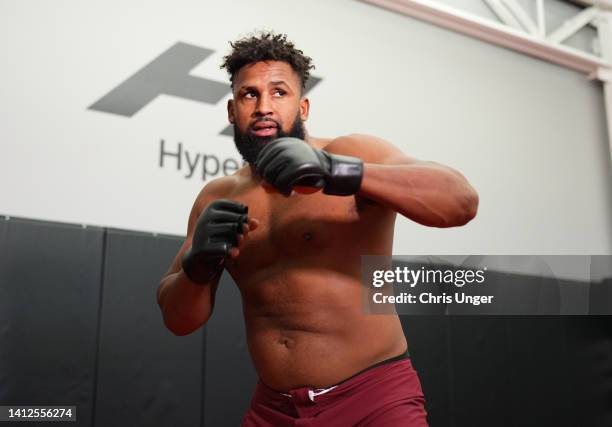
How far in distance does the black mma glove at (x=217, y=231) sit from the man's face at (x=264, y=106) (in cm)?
26

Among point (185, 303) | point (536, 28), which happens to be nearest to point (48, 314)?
point (185, 303)

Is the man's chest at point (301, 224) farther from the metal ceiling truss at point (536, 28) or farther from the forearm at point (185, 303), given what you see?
the metal ceiling truss at point (536, 28)

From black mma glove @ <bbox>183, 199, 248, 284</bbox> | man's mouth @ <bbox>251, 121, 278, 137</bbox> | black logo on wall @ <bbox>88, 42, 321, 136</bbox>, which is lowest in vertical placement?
black mma glove @ <bbox>183, 199, 248, 284</bbox>

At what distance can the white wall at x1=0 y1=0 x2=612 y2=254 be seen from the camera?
343 centimetres

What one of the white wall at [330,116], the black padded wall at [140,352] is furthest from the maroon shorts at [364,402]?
the white wall at [330,116]

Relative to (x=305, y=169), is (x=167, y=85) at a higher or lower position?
higher

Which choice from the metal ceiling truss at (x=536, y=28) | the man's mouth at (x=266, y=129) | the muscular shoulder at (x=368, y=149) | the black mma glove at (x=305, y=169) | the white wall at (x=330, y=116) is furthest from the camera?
the metal ceiling truss at (x=536, y=28)

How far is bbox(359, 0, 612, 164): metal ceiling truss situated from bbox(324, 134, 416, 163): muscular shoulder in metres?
3.24

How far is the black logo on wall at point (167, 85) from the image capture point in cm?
368

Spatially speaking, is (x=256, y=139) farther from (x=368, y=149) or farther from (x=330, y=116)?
(x=330, y=116)

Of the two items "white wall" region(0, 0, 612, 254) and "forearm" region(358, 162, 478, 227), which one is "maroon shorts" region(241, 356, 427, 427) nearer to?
"forearm" region(358, 162, 478, 227)

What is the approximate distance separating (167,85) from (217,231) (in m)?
2.49

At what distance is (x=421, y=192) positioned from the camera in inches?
60.6

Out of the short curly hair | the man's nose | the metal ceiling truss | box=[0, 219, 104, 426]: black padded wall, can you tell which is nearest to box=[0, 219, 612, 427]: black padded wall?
box=[0, 219, 104, 426]: black padded wall
